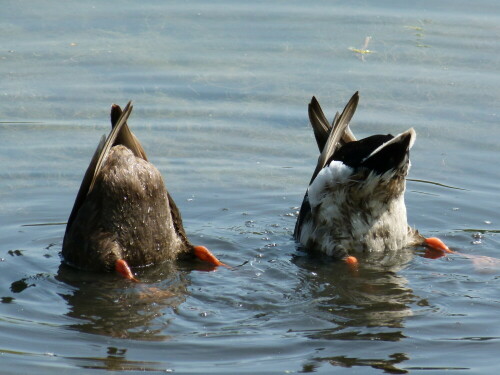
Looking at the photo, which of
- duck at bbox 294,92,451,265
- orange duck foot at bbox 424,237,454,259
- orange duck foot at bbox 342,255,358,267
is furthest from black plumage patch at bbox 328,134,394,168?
orange duck foot at bbox 424,237,454,259

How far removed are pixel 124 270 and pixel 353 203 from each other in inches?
72.3

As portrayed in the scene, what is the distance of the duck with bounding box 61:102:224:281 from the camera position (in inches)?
306

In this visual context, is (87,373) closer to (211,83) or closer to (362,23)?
(211,83)

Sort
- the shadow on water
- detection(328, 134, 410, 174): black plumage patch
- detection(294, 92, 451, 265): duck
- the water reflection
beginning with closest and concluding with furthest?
1. the shadow on water
2. the water reflection
3. detection(328, 134, 410, 174): black plumage patch
4. detection(294, 92, 451, 265): duck

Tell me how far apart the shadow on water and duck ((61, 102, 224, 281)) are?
0.86m

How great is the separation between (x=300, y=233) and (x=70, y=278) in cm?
198

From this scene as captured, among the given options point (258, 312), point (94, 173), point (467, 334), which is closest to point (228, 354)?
point (258, 312)

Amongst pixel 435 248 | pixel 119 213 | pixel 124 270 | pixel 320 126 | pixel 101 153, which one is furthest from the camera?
pixel 320 126

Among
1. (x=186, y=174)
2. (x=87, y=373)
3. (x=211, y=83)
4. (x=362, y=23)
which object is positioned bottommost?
(x=87, y=373)

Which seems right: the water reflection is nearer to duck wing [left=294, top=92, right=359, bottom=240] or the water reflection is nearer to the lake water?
the lake water

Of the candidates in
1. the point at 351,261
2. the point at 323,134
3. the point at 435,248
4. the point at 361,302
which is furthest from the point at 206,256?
the point at 435,248

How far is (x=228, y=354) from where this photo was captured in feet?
20.8

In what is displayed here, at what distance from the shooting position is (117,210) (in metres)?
7.84

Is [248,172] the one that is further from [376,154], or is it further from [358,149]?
[376,154]
